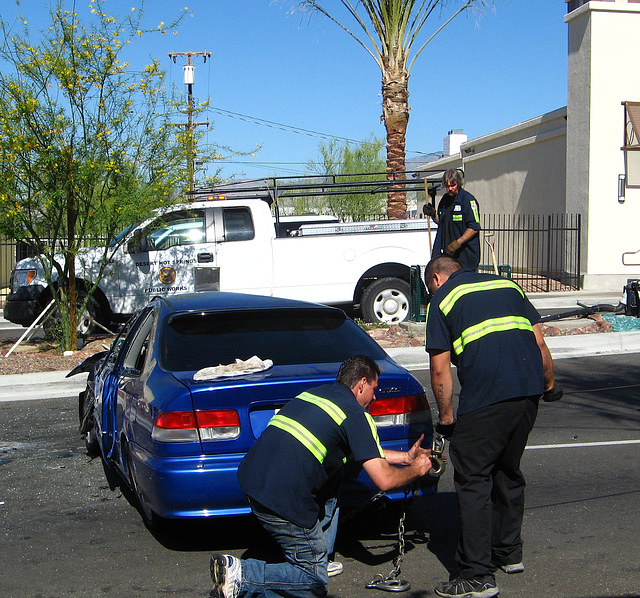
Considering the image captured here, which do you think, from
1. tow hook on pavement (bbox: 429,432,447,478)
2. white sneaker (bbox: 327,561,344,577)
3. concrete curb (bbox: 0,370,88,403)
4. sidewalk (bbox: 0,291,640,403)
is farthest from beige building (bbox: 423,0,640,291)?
white sneaker (bbox: 327,561,344,577)

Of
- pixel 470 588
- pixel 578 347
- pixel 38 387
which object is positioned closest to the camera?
pixel 470 588

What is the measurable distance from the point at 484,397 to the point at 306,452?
0.94 meters

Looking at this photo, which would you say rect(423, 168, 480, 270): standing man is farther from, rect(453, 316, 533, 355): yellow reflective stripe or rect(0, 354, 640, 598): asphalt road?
rect(453, 316, 533, 355): yellow reflective stripe

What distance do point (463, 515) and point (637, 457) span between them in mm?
3007

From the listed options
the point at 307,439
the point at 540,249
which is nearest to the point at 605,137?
the point at 540,249

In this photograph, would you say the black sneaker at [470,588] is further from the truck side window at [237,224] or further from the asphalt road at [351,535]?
the truck side window at [237,224]

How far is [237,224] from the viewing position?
41.6 ft

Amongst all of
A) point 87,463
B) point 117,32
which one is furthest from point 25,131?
point 87,463

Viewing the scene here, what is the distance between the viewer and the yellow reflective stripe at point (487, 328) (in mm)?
3916

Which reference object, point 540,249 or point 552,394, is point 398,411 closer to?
point 552,394

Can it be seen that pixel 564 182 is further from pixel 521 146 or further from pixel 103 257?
pixel 103 257

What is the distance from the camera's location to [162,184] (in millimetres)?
11391

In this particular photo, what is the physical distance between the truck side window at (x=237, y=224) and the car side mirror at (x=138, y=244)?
4.08 ft

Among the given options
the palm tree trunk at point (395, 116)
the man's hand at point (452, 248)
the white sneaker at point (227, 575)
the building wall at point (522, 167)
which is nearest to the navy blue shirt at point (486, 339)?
the white sneaker at point (227, 575)
